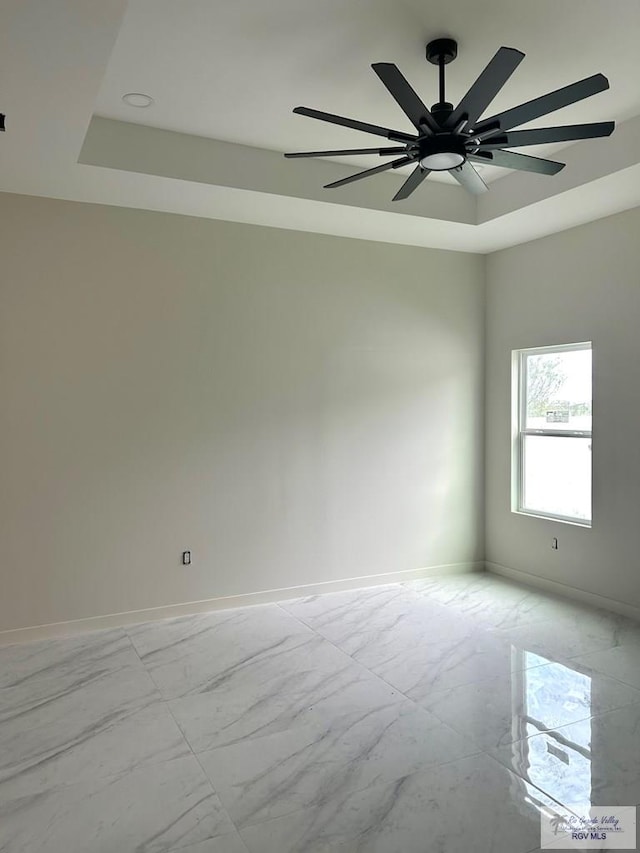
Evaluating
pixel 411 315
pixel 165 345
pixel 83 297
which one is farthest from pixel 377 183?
pixel 83 297

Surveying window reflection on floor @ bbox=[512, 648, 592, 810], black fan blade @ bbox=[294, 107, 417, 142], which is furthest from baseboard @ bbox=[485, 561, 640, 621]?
black fan blade @ bbox=[294, 107, 417, 142]

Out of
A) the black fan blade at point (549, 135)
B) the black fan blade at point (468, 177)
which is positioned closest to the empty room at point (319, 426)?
the black fan blade at point (549, 135)

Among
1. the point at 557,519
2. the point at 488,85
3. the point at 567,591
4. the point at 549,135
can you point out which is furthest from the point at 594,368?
the point at 488,85

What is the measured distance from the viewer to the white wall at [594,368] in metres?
4.61

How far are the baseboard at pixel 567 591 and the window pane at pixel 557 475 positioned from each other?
0.54m

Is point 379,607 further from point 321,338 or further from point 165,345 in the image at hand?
point 165,345

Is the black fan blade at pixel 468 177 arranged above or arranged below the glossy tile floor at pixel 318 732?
above

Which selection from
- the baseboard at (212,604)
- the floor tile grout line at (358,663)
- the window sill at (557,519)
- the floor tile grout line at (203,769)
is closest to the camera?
the floor tile grout line at (203,769)

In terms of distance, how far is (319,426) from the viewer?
5215 mm

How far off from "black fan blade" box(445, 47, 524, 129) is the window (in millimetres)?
2745

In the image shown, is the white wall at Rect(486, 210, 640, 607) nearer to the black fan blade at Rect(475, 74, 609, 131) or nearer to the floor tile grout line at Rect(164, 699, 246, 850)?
the black fan blade at Rect(475, 74, 609, 131)

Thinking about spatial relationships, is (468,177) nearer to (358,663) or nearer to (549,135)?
(549,135)

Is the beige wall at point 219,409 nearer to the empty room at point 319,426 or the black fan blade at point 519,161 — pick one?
the empty room at point 319,426

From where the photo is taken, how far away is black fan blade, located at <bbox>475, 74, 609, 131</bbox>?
2393 millimetres
